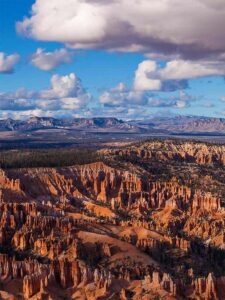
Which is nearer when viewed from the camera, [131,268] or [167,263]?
[131,268]

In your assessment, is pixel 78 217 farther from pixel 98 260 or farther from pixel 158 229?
pixel 98 260

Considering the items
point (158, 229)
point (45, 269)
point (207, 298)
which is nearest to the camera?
point (207, 298)

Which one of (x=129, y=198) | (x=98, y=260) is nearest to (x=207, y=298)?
(x=98, y=260)

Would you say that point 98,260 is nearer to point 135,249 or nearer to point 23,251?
point 135,249

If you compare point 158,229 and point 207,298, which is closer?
point 207,298

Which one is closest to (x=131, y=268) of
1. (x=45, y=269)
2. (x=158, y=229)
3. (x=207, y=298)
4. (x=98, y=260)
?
(x=98, y=260)

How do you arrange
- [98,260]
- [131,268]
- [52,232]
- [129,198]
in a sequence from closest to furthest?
[131,268] → [98,260] → [52,232] → [129,198]
